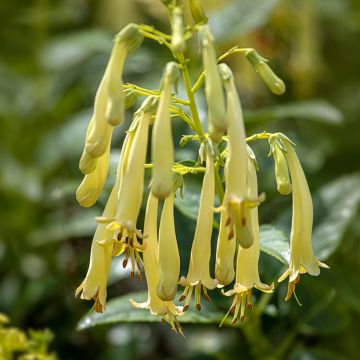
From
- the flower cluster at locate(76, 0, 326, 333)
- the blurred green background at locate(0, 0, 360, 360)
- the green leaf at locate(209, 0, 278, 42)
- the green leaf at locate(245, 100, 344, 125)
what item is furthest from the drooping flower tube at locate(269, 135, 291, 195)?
the green leaf at locate(209, 0, 278, 42)

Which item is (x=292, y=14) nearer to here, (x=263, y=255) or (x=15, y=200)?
(x=15, y=200)

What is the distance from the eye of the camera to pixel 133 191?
1.44 m

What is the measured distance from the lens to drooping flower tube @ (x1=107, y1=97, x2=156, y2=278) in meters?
1.43

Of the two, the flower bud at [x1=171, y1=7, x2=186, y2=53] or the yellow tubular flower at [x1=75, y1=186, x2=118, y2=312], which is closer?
the flower bud at [x1=171, y1=7, x2=186, y2=53]

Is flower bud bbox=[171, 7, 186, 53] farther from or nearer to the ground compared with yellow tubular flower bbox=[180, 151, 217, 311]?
farther from the ground

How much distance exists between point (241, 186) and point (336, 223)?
81 centimetres

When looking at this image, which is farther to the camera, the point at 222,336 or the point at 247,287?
the point at 222,336

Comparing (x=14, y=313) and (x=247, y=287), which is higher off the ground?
(x=247, y=287)

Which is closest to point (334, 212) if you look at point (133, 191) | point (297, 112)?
point (297, 112)

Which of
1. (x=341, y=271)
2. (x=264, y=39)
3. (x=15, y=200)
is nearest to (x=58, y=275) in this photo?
(x=15, y=200)

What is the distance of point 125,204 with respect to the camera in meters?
1.43

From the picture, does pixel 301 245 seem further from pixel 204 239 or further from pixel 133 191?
pixel 133 191

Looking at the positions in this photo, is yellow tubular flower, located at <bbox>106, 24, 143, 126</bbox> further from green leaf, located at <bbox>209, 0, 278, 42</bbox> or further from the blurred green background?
green leaf, located at <bbox>209, 0, 278, 42</bbox>

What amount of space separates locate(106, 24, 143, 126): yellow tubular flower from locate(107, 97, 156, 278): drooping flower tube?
0.09 meters
